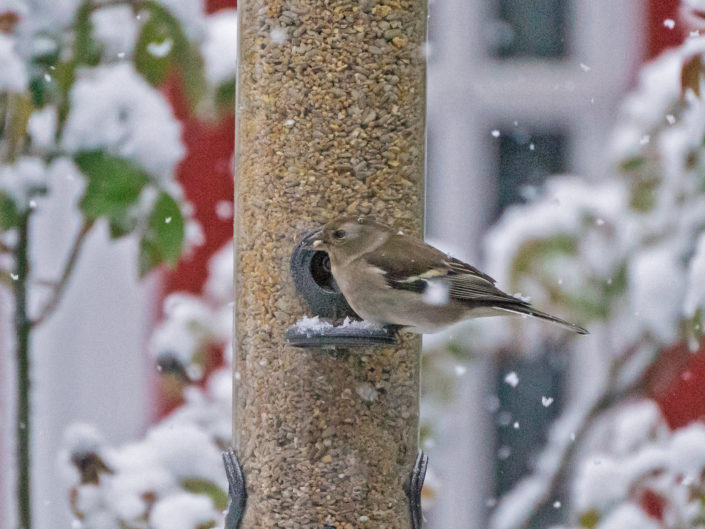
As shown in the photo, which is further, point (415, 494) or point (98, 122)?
point (98, 122)

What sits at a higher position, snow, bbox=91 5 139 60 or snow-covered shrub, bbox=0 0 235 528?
snow, bbox=91 5 139 60

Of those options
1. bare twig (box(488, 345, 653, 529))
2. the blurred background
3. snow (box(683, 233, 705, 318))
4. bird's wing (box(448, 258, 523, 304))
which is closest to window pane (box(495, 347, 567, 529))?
the blurred background

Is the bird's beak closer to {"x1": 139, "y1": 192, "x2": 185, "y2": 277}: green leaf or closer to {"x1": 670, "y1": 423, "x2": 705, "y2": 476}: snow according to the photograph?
{"x1": 139, "y1": 192, "x2": 185, "y2": 277}: green leaf

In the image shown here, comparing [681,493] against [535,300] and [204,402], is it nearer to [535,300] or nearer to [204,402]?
[535,300]

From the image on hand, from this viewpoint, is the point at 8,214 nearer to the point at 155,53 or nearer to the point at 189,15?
the point at 155,53

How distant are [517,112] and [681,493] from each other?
3052 mm

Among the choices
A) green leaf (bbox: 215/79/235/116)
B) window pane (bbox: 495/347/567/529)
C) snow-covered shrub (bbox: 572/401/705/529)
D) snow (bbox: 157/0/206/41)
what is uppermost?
snow (bbox: 157/0/206/41)

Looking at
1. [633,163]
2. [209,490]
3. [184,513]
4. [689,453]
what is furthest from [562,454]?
[184,513]

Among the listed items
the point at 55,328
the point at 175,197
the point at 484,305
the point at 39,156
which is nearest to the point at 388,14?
the point at 484,305

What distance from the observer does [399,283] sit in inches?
105

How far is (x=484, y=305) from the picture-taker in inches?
103

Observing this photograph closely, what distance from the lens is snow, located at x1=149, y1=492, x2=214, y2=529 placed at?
3.18 m

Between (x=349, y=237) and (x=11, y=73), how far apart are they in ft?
4.39

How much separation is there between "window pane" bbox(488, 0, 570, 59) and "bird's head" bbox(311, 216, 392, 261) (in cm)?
384
